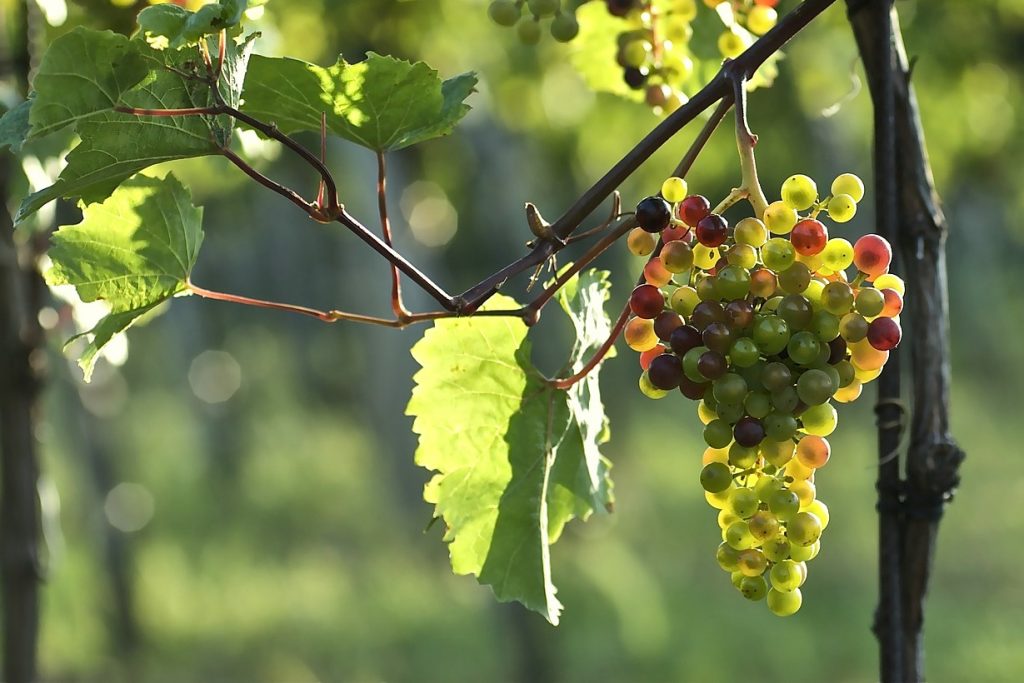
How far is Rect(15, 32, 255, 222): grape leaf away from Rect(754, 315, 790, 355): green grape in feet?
1.28

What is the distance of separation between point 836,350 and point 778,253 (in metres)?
0.08

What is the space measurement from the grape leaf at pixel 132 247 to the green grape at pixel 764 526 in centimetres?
48

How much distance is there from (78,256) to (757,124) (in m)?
5.89

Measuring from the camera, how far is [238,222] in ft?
32.5

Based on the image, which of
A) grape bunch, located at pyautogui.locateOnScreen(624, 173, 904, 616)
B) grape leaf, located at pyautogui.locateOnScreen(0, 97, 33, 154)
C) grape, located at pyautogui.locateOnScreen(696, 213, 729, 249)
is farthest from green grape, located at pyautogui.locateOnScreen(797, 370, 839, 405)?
grape leaf, located at pyautogui.locateOnScreen(0, 97, 33, 154)

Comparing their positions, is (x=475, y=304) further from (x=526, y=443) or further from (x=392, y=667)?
(x=392, y=667)

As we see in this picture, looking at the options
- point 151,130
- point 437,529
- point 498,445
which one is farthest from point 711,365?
point 437,529

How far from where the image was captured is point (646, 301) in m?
0.76

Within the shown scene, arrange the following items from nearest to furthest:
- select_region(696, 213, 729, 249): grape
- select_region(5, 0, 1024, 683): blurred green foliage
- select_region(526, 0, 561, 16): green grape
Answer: select_region(696, 213, 729, 249): grape < select_region(526, 0, 561, 16): green grape < select_region(5, 0, 1024, 683): blurred green foliage

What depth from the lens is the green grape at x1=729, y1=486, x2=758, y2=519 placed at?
0.79 metres

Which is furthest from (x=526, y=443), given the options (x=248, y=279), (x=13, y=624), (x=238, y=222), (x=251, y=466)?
(x=248, y=279)

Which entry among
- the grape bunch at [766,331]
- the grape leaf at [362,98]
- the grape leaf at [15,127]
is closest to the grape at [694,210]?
the grape bunch at [766,331]

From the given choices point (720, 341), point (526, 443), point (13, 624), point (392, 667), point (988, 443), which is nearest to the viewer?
point (720, 341)

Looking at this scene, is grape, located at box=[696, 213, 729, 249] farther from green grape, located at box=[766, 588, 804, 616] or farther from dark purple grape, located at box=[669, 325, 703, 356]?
green grape, located at box=[766, 588, 804, 616]
